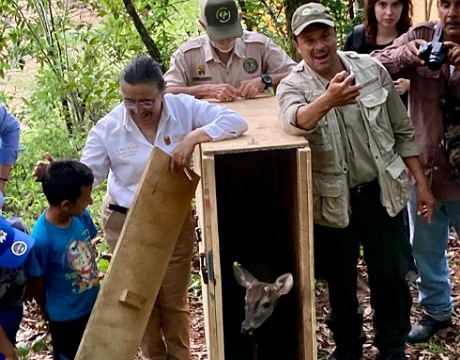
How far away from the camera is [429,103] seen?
11.8 feet

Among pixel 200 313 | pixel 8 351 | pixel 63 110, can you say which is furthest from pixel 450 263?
pixel 63 110

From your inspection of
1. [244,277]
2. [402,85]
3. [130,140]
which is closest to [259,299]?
[244,277]

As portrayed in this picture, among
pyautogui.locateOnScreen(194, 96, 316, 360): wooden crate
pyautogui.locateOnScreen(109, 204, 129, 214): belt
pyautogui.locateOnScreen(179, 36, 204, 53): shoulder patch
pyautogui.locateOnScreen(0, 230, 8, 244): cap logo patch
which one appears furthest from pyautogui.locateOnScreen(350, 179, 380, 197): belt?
pyautogui.locateOnScreen(0, 230, 8, 244): cap logo patch

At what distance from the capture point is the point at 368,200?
3.40 meters

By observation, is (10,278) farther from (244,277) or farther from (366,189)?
(366,189)

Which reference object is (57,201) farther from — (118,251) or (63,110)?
(63,110)

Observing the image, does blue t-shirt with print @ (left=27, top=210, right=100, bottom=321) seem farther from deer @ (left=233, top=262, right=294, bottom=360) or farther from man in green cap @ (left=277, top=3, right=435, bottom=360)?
man in green cap @ (left=277, top=3, right=435, bottom=360)

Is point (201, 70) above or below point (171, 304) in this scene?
above

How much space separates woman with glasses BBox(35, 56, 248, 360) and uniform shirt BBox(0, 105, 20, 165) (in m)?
0.83

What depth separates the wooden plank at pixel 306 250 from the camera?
2.97 metres

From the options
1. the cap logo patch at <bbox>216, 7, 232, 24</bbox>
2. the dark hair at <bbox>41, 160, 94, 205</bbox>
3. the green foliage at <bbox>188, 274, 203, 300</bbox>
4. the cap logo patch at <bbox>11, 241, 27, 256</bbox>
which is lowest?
the green foliage at <bbox>188, 274, 203, 300</bbox>

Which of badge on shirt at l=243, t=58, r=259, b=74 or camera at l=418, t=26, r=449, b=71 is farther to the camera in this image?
badge on shirt at l=243, t=58, r=259, b=74

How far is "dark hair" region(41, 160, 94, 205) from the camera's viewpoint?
122 inches

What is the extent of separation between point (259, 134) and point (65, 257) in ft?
3.21
